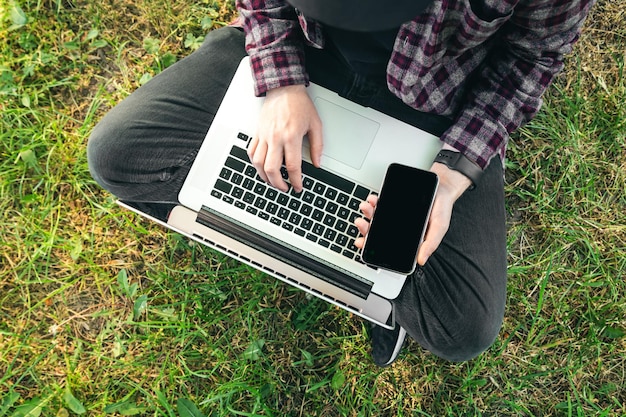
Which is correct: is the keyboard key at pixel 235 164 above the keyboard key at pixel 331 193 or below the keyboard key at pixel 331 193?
below

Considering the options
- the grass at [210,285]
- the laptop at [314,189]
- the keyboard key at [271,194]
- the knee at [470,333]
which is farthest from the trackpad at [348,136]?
the grass at [210,285]

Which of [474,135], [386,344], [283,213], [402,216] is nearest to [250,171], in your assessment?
[283,213]

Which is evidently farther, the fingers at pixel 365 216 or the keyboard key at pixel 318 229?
the keyboard key at pixel 318 229

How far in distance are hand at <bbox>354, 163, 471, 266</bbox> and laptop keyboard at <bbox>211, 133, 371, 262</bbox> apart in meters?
0.06

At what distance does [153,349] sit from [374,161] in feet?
4.28

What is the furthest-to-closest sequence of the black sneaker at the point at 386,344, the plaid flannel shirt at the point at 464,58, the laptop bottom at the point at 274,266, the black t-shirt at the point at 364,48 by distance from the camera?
the black sneaker at the point at 386,344
the laptop bottom at the point at 274,266
the black t-shirt at the point at 364,48
the plaid flannel shirt at the point at 464,58

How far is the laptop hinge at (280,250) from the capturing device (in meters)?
1.68

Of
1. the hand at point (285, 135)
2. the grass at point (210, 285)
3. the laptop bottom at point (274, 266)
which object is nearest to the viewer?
the hand at point (285, 135)

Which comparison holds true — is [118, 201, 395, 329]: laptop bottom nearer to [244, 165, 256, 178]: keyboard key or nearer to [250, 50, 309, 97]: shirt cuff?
[244, 165, 256, 178]: keyboard key

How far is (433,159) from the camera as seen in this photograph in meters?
1.67

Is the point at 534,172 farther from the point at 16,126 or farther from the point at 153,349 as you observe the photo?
the point at 16,126

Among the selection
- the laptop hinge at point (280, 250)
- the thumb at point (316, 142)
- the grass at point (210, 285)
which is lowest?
the grass at point (210, 285)

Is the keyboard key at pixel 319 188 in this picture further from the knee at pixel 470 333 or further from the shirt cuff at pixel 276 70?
the knee at pixel 470 333

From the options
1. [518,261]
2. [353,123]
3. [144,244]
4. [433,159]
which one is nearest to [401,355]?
[518,261]
